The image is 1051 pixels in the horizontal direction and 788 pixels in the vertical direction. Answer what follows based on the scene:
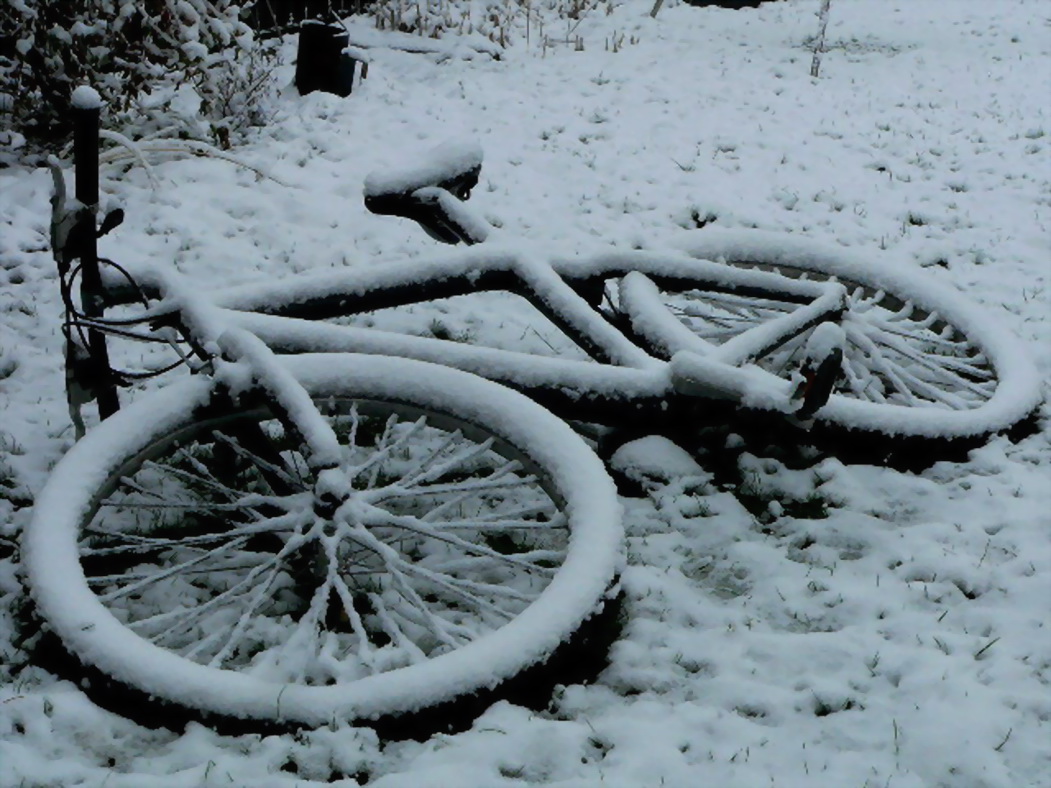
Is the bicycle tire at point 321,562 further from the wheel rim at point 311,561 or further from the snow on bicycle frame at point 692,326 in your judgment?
the snow on bicycle frame at point 692,326

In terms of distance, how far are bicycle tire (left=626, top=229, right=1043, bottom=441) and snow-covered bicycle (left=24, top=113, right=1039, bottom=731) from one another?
0.04ft

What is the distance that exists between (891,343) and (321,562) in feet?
7.21

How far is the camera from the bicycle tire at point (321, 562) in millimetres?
2189

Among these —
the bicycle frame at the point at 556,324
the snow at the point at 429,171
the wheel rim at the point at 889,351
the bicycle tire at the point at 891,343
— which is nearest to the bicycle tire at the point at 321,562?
the bicycle frame at the point at 556,324

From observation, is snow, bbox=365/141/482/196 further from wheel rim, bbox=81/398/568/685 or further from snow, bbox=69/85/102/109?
snow, bbox=69/85/102/109


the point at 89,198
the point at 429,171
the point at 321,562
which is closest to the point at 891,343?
the point at 429,171

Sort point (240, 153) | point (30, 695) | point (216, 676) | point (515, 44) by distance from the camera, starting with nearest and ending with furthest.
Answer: point (216, 676) < point (30, 695) < point (240, 153) < point (515, 44)

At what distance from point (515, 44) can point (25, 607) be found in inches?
281

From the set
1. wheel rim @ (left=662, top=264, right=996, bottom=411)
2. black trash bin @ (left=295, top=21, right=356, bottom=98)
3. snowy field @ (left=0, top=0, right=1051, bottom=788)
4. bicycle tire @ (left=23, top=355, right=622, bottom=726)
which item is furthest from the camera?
black trash bin @ (left=295, top=21, right=356, bottom=98)

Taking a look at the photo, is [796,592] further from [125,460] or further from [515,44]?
[515,44]

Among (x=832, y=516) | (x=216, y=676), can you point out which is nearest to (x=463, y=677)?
(x=216, y=676)

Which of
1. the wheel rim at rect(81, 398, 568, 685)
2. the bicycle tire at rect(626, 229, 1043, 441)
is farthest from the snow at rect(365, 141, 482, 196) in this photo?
the wheel rim at rect(81, 398, 568, 685)

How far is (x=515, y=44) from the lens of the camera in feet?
28.8

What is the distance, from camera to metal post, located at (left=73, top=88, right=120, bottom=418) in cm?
266
